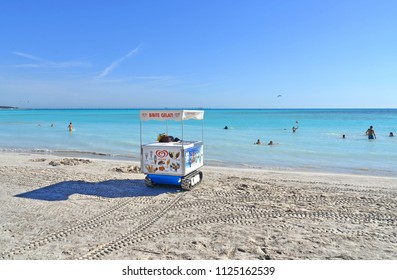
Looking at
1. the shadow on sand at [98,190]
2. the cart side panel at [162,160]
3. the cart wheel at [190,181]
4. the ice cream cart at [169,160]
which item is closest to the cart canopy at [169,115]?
the ice cream cart at [169,160]

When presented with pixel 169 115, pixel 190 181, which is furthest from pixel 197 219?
pixel 169 115

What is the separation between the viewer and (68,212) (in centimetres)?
724

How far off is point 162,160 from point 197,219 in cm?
284

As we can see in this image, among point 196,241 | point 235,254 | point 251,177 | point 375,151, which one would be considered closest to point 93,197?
point 196,241

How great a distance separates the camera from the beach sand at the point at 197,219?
5.21 m

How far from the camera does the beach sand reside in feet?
17.1

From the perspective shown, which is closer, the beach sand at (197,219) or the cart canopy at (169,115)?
the beach sand at (197,219)

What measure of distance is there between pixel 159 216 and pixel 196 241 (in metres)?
1.65

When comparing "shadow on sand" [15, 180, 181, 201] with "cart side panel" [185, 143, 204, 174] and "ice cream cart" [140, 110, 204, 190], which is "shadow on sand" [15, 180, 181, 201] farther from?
"cart side panel" [185, 143, 204, 174]

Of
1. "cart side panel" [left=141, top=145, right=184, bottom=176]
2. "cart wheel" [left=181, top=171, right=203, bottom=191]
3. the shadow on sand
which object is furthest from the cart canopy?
the shadow on sand

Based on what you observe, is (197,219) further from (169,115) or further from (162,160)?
(169,115)

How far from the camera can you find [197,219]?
22.4 ft

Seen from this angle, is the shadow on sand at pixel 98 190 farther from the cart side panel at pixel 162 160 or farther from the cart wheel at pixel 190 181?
the cart side panel at pixel 162 160

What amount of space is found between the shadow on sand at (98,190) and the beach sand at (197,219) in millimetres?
30
